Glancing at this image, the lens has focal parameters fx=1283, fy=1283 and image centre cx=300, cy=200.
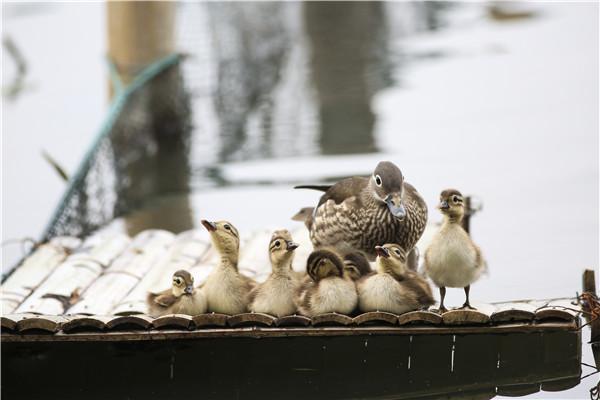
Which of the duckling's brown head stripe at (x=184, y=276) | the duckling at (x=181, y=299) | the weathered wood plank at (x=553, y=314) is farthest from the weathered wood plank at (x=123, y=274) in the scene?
the weathered wood plank at (x=553, y=314)

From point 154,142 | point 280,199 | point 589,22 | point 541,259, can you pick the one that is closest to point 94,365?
point 541,259

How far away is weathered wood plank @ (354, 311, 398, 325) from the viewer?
5758mm

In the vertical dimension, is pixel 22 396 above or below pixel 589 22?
below

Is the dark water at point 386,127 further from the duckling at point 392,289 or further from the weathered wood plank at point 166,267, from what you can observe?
the weathered wood plank at point 166,267

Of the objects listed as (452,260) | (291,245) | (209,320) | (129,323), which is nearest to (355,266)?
(291,245)

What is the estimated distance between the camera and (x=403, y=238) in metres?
6.29

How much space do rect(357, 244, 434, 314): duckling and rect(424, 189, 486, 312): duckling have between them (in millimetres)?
112

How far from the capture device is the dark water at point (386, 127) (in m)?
9.14

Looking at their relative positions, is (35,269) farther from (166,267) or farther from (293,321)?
(293,321)

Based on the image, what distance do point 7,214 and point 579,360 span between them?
546 cm

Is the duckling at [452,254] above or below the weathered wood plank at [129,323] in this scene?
above

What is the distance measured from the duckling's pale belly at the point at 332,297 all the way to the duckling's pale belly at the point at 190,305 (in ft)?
1.75

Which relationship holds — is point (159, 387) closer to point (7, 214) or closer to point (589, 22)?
point (7, 214)

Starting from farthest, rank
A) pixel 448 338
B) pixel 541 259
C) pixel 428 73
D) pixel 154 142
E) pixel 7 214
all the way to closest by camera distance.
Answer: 1. pixel 428 73
2. pixel 154 142
3. pixel 7 214
4. pixel 541 259
5. pixel 448 338
